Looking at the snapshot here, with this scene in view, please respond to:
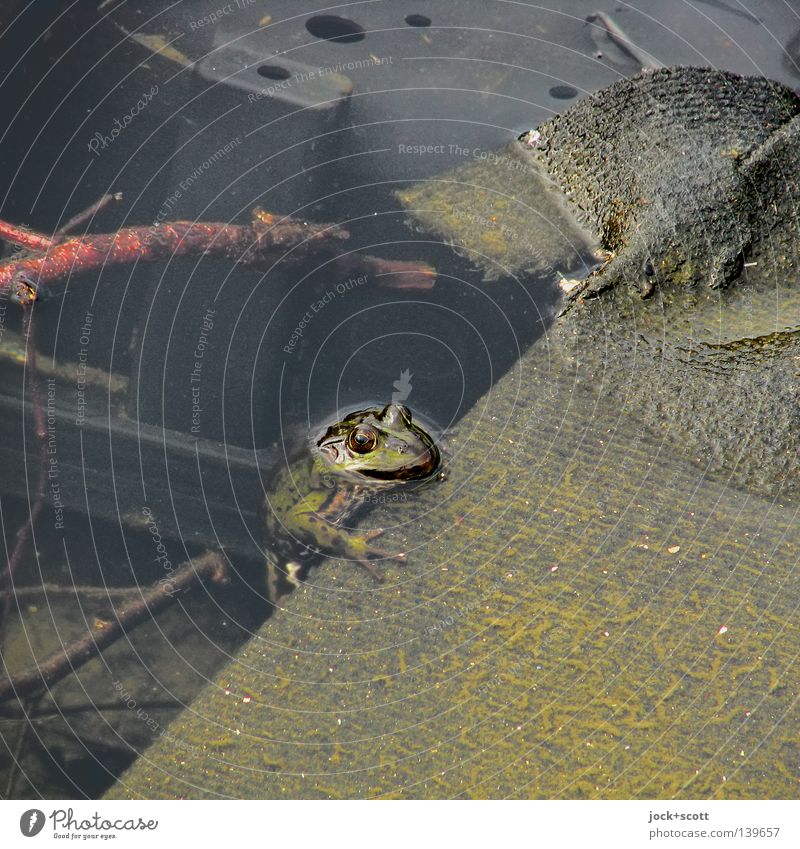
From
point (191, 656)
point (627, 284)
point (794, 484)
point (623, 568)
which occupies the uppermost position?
point (627, 284)

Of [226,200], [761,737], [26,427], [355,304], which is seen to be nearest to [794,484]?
[761,737]

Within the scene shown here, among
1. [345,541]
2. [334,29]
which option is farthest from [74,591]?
[334,29]

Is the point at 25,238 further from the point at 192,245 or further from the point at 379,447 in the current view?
the point at 379,447

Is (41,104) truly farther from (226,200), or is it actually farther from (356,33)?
(356,33)

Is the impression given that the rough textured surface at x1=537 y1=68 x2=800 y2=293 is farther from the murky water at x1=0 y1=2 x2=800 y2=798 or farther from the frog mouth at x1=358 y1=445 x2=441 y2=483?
the frog mouth at x1=358 y1=445 x2=441 y2=483

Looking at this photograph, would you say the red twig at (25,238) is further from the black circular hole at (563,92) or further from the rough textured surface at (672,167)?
the black circular hole at (563,92)
